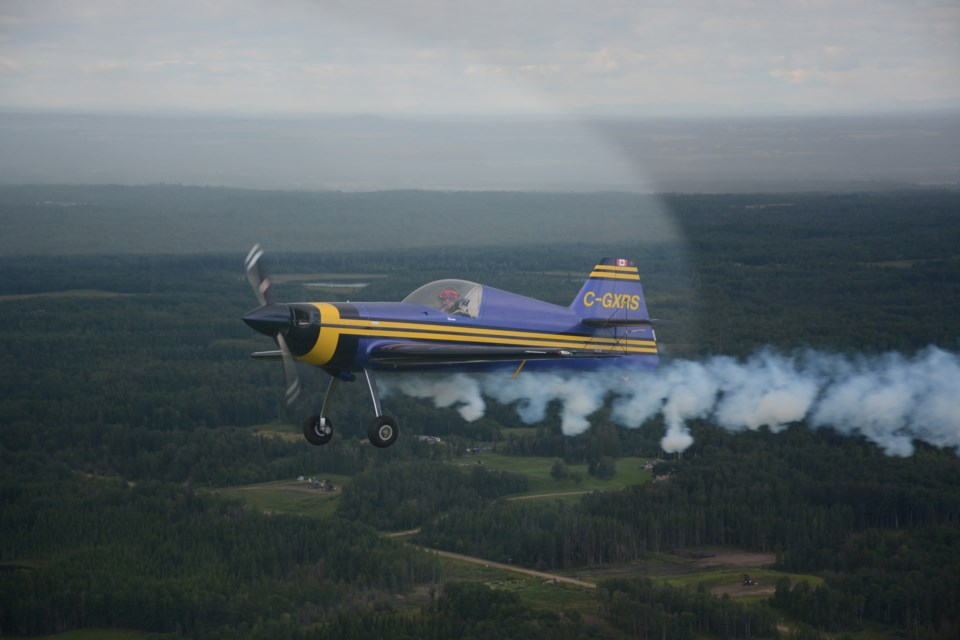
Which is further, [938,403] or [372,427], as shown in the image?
[938,403]

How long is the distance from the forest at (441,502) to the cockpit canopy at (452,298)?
72.9ft

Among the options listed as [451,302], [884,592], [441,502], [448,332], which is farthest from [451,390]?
[441,502]

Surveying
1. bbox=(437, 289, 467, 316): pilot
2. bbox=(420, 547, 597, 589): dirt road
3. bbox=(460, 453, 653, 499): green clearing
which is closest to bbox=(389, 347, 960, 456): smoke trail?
bbox=(437, 289, 467, 316): pilot

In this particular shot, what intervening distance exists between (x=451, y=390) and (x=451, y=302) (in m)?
3.83

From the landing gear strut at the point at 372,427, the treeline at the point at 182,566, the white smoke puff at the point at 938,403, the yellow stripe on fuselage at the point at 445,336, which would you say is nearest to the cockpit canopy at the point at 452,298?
the yellow stripe on fuselage at the point at 445,336

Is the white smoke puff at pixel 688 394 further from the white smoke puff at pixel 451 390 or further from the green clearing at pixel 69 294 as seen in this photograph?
the green clearing at pixel 69 294

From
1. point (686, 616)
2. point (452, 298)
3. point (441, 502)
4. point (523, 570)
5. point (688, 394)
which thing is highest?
point (452, 298)

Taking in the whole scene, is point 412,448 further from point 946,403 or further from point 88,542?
point 946,403

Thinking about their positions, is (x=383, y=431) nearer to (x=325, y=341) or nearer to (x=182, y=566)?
(x=325, y=341)

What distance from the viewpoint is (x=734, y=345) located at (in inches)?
4247

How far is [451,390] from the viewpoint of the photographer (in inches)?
1542

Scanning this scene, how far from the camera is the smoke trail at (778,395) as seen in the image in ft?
139

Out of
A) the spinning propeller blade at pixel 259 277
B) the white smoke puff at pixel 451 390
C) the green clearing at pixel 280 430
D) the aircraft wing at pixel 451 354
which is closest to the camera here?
the spinning propeller blade at pixel 259 277

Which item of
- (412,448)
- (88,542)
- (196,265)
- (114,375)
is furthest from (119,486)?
(196,265)
